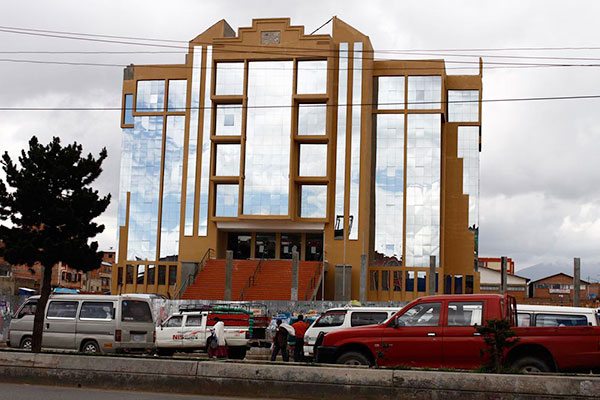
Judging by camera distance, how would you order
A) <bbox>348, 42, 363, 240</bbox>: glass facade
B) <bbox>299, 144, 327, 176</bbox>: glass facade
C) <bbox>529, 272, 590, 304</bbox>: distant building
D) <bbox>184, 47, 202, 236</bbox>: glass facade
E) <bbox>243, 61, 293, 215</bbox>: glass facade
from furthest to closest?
<bbox>529, 272, 590, 304</bbox>: distant building, <bbox>184, 47, 202, 236</bbox>: glass facade, <bbox>299, 144, 327, 176</bbox>: glass facade, <bbox>243, 61, 293, 215</bbox>: glass facade, <bbox>348, 42, 363, 240</bbox>: glass facade

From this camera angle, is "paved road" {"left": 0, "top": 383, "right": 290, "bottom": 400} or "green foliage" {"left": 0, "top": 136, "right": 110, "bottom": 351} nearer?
"paved road" {"left": 0, "top": 383, "right": 290, "bottom": 400}

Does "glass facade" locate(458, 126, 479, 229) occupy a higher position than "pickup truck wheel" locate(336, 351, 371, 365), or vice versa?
"glass facade" locate(458, 126, 479, 229)

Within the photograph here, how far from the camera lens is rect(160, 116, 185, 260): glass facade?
5638 centimetres

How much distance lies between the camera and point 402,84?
182 feet

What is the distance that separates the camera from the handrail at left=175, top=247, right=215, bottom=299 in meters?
53.2

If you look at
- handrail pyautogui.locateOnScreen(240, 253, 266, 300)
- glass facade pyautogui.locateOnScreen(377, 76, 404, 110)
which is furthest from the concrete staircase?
glass facade pyautogui.locateOnScreen(377, 76, 404, 110)

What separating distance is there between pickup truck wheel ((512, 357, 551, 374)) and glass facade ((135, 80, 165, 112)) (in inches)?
1833

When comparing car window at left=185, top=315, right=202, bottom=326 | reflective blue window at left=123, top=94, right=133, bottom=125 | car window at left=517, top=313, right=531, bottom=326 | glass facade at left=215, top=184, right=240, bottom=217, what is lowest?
car window at left=185, top=315, right=202, bottom=326

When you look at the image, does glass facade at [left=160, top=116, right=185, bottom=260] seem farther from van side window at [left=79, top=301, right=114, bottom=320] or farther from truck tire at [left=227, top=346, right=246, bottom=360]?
van side window at [left=79, top=301, right=114, bottom=320]

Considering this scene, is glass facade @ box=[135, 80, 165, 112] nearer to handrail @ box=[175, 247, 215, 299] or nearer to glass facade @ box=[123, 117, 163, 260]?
glass facade @ box=[123, 117, 163, 260]

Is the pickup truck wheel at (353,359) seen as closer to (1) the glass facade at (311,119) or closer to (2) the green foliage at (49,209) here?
(2) the green foliage at (49,209)

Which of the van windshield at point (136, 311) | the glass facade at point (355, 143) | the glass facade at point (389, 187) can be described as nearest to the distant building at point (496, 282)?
the glass facade at point (389, 187)

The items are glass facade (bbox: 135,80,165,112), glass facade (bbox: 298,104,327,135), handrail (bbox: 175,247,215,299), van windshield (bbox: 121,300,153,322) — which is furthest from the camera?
glass facade (bbox: 135,80,165,112)

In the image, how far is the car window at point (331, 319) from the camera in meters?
23.6
